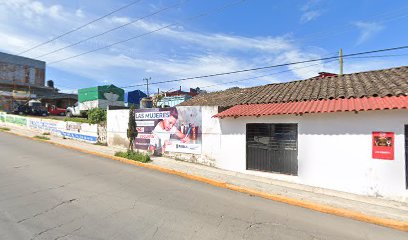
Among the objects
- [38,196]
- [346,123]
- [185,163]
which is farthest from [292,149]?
[38,196]

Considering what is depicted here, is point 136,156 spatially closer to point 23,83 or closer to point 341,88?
point 341,88

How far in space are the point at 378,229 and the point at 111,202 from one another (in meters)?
6.09

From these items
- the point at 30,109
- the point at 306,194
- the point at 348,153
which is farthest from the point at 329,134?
the point at 30,109

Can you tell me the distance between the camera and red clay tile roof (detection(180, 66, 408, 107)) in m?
9.06

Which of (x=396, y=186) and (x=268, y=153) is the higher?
(x=268, y=153)

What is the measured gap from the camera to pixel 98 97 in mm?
31859

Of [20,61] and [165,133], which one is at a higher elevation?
[20,61]

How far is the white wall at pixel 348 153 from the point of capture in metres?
7.89

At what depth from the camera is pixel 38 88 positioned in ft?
165

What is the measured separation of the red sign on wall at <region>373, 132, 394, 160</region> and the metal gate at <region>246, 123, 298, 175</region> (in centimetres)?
247

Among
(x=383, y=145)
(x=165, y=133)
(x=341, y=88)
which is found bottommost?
(x=383, y=145)

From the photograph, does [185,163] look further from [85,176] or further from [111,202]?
[111,202]

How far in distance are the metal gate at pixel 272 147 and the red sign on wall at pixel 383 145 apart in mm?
2466

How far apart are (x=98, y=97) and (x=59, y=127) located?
10714 millimetres
